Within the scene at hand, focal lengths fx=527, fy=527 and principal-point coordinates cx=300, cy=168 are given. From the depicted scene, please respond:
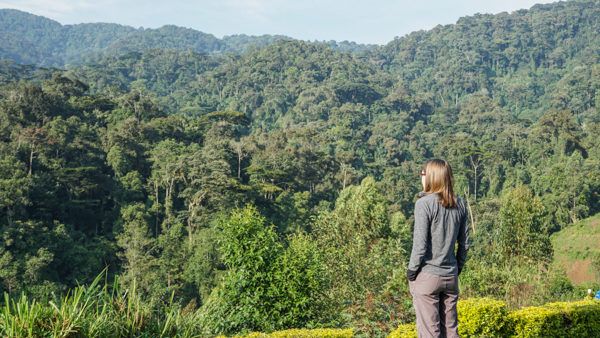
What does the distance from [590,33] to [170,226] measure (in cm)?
11292

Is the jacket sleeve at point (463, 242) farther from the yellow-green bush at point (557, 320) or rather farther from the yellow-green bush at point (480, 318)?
the yellow-green bush at point (557, 320)

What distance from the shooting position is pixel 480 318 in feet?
16.7

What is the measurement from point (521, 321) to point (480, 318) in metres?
0.73

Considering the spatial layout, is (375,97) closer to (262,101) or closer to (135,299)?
(262,101)

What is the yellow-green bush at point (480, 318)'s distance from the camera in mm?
5078

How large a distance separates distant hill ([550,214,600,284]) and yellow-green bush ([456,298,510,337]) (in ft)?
70.9

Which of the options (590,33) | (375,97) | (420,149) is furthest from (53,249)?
(590,33)

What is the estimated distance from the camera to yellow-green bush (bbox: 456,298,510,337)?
508 centimetres

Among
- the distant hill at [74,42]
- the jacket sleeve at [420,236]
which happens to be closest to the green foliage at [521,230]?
the jacket sleeve at [420,236]

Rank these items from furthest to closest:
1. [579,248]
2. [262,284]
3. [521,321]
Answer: [579,248], [262,284], [521,321]

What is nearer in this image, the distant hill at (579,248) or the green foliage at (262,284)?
the green foliage at (262,284)

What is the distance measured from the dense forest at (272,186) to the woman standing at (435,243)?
190 centimetres

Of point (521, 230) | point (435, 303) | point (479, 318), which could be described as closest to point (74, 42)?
point (521, 230)

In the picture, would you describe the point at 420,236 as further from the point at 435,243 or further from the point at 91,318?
the point at 91,318
